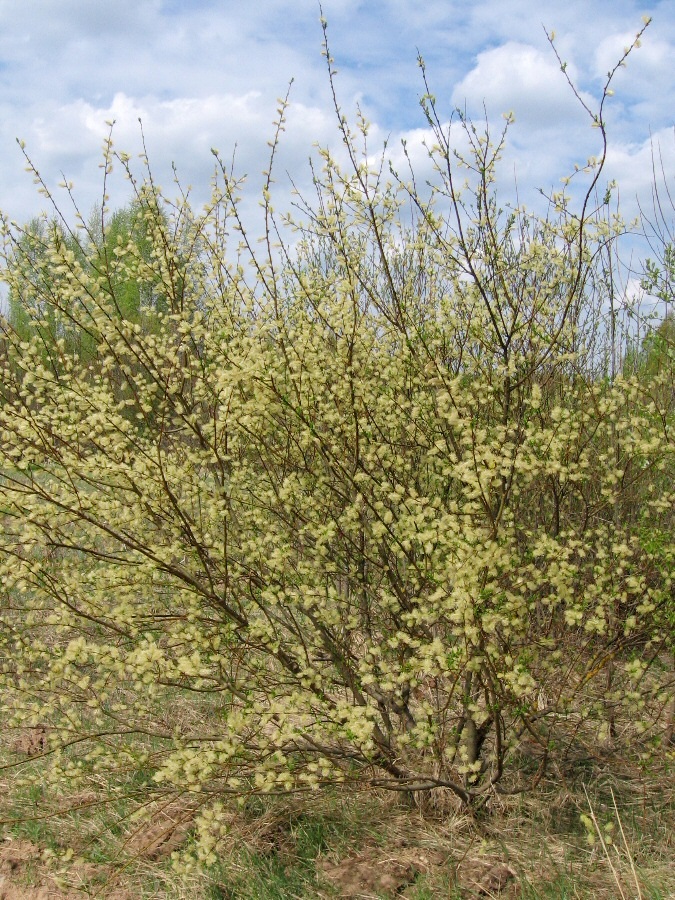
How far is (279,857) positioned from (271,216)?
261 centimetres

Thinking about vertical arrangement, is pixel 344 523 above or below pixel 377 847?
above

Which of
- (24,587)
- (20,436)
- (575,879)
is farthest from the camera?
(20,436)

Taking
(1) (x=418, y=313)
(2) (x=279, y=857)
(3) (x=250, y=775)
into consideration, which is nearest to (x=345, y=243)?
(1) (x=418, y=313)

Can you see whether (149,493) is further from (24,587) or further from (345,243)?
(345,243)

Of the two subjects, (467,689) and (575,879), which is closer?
(575,879)

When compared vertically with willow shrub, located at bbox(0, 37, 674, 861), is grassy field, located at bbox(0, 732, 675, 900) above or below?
below

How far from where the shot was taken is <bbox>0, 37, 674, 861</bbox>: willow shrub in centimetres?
293

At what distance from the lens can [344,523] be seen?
3426 millimetres

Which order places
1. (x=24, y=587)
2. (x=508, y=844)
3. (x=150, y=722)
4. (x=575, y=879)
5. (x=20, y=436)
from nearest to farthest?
1. (x=575, y=879)
2. (x=508, y=844)
3. (x=24, y=587)
4. (x=20, y=436)
5. (x=150, y=722)

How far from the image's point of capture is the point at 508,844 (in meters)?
3.03

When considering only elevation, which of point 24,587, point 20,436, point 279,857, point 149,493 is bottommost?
point 279,857

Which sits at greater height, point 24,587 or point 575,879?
point 24,587

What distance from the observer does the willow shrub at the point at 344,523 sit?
9.62 feet

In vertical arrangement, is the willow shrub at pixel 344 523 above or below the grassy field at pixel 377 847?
above
